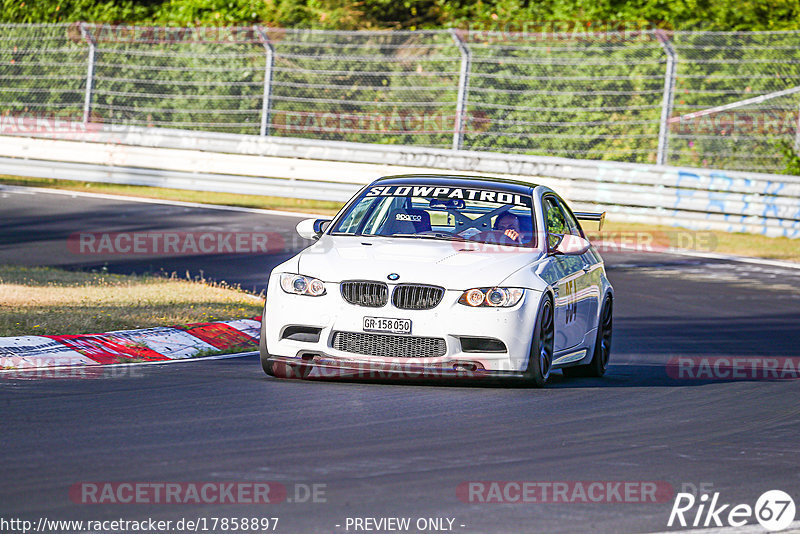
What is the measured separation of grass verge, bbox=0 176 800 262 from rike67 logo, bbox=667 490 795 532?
14.5m

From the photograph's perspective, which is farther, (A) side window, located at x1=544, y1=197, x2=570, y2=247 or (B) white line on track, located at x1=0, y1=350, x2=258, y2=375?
(A) side window, located at x1=544, y1=197, x2=570, y2=247

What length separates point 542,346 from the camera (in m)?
9.42

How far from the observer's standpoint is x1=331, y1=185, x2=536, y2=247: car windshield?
10.2 meters

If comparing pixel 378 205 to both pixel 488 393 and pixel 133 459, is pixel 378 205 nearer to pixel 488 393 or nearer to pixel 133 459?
pixel 488 393

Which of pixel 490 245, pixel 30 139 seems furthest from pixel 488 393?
pixel 30 139

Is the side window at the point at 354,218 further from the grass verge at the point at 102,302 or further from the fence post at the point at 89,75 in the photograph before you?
the fence post at the point at 89,75

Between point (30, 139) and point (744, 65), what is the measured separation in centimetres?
1346

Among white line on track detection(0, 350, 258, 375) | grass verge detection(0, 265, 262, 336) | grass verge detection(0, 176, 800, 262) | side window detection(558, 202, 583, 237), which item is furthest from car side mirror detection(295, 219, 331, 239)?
grass verge detection(0, 176, 800, 262)

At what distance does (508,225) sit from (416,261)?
4.23 ft

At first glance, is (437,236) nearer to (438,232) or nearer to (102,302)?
(438,232)

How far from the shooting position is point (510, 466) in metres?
6.86

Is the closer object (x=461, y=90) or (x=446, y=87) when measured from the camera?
(x=461, y=90)

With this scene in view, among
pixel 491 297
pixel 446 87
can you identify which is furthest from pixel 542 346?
pixel 446 87

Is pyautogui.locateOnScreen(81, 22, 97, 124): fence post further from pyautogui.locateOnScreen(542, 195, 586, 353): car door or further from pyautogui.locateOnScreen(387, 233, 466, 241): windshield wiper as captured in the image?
pyautogui.locateOnScreen(387, 233, 466, 241): windshield wiper
